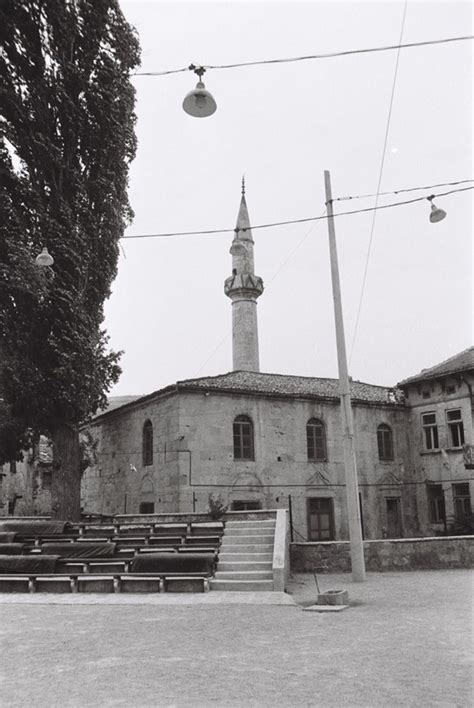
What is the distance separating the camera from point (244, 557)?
13.5 metres

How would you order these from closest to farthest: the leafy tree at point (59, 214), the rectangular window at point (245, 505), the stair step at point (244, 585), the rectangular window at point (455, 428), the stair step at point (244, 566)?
the stair step at point (244, 585) < the stair step at point (244, 566) < the leafy tree at point (59, 214) < the rectangular window at point (245, 505) < the rectangular window at point (455, 428)

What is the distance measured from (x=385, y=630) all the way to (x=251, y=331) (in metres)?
35.1

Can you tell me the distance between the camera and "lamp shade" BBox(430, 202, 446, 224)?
12.3 m

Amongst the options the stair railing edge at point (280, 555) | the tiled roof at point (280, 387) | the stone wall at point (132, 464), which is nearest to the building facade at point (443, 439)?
the tiled roof at point (280, 387)

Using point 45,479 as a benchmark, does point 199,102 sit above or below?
above

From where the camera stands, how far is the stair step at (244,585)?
1213 cm

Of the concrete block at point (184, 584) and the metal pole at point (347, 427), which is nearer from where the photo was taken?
the concrete block at point (184, 584)

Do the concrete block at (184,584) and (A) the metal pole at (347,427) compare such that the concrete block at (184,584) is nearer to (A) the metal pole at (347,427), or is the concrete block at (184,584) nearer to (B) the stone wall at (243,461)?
(A) the metal pole at (347,427)

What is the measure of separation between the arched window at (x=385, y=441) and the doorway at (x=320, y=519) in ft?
12.8

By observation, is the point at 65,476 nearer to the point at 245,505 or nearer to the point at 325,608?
the point at 245,505

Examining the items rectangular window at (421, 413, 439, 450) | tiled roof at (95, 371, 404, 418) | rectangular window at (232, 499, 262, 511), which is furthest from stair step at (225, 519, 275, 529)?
rectangular window at (421, 413, 439, 450)

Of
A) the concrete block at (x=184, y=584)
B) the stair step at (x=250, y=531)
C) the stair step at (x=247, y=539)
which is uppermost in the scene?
the stair step at (x=250, y=531)

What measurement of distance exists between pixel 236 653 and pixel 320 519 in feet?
66.8

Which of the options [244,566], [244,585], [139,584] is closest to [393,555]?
[244,566]
